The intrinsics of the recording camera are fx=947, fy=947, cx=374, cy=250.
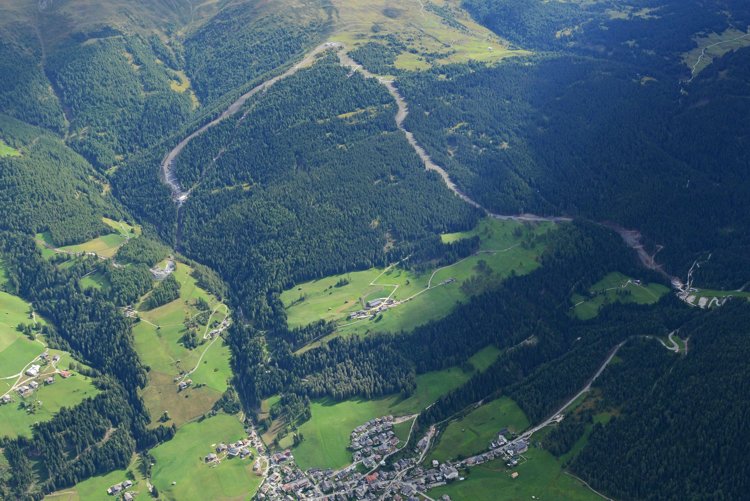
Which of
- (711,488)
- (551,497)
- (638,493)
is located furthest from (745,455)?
(551,497)

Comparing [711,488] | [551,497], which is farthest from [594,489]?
[711,488]

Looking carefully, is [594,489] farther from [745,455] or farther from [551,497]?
[745,455]

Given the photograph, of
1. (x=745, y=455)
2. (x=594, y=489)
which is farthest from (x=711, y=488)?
(x=594, y=489)

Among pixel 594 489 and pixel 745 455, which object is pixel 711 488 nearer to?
pixel 745 455

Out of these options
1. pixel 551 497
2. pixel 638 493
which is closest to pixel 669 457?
pixel 638 493

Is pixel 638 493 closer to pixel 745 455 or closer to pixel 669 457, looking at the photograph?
pixel 669 457

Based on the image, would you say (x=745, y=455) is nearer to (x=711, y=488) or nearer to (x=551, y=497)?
(x=711, y=488)
